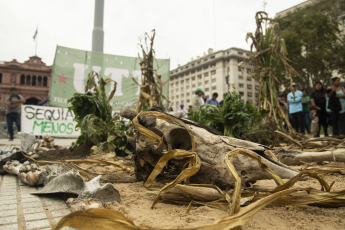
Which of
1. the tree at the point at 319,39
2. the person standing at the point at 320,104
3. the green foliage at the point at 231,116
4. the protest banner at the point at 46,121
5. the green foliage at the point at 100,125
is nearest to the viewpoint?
the green foliage at the point at 100,125

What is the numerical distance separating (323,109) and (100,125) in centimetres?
604

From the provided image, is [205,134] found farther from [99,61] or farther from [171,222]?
[99,61]

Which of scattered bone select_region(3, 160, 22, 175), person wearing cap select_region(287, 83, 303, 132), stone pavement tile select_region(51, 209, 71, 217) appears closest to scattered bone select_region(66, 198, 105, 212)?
stone pavement tile select_region(51, 209, 71, 217)

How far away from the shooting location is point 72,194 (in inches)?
61.7

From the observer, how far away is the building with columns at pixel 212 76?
57875 millimetres

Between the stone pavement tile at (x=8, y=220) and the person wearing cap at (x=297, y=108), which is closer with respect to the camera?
the stone pavement tile at (x=8, y=220)

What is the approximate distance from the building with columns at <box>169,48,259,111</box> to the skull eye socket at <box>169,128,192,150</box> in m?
49.7

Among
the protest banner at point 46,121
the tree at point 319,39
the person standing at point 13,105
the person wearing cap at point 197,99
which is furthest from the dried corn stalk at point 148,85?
the tree at point 319,39

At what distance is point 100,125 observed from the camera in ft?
12.3

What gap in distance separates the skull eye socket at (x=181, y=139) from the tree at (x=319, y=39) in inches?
736

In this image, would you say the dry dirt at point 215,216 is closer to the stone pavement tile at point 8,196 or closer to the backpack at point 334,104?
the stone pavement tile at point 8,196

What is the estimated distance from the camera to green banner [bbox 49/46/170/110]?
30.4 feet

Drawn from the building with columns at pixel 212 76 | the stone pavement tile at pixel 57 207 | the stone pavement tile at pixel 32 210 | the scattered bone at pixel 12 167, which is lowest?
the stone pavement tile at pixel 32 210

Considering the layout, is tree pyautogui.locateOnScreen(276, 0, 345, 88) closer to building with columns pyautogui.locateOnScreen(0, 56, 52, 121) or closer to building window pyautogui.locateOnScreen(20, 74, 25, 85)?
building with columns pyautogui.locateOnScreen(0, 56, 52, 121)
